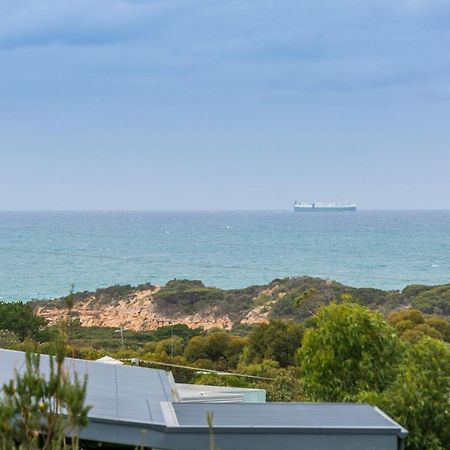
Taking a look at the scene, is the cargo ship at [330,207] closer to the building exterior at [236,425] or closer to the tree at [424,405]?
the tree at [424,405]

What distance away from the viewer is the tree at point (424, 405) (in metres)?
10.6

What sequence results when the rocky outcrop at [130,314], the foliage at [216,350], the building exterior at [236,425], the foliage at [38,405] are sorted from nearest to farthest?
the foliage at [38,405] < the building exterior at [236,425] < the foliage at [216,350] < the rocky outcrop at [130,314]

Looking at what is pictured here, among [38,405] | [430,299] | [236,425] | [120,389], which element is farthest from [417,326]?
[430,299]

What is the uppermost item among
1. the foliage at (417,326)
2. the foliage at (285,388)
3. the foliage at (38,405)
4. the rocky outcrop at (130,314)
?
the foliage at (38,405)

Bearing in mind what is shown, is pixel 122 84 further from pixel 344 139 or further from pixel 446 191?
pixel 446 191

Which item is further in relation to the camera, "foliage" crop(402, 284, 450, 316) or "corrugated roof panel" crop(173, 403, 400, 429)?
"foliage" crop(402, 284, 450, 316)

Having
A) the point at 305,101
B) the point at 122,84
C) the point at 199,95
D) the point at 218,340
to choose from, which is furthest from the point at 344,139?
the point at 218,340

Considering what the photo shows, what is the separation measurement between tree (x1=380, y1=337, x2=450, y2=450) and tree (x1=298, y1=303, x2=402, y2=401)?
3.30 ft

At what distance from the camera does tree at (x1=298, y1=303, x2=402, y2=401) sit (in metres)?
12.4

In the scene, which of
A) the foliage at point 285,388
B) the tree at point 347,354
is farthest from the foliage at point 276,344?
the tree at point 347,354

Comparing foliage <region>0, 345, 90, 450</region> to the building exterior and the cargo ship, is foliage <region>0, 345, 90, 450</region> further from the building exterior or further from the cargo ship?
the cargo ship

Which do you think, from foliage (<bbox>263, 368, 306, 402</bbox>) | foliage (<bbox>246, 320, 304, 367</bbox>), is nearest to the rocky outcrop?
foliage (<bbox>246, 320, 304, 367</bbox>)

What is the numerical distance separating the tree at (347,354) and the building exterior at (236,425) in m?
3.70

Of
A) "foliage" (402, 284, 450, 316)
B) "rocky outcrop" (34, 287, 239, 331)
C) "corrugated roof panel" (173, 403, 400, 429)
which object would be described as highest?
"corrugated roof panel" (173, 403, 400, 429)
